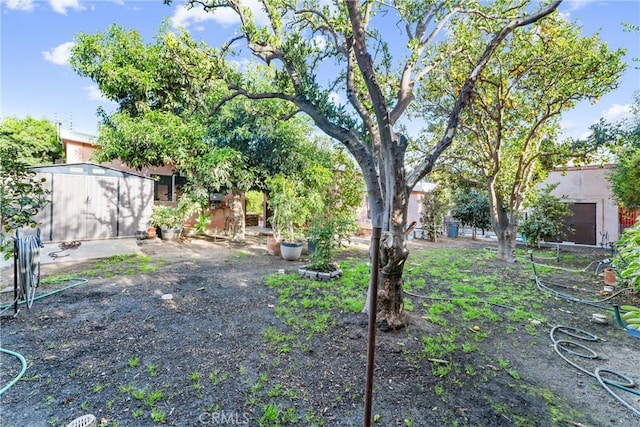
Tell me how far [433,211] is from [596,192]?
6752mm

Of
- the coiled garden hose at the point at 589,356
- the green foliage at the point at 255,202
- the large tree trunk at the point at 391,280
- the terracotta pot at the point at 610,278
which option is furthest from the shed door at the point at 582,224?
the green foliage at the point at 255,202

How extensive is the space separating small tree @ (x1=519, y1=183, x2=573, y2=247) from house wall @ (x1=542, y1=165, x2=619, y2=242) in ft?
4.34

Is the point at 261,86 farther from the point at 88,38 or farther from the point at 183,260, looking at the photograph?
the point at 183,260

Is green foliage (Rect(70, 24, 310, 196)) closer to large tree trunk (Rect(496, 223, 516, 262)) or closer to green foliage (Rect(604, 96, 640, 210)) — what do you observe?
large tree trunk (Rect(496, 223, 516, 262))

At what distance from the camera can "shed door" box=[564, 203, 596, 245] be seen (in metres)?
12.8

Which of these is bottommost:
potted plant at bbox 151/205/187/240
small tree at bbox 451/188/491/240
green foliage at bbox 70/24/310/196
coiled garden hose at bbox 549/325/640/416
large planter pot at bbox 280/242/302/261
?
coiled garden hose at bbox 549/325/640/416

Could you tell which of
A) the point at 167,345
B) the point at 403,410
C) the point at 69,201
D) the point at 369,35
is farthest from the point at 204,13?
the point at 69,201

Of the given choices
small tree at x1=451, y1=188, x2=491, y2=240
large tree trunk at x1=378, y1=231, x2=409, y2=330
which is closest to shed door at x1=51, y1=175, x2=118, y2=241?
large tree trunk at x1=378, y1=231, x2=409, y2=330

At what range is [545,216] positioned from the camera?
1155 centimetres

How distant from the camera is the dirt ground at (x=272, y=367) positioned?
221cm

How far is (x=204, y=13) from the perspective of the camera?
424cm

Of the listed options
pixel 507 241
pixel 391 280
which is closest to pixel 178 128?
pixel 391 280

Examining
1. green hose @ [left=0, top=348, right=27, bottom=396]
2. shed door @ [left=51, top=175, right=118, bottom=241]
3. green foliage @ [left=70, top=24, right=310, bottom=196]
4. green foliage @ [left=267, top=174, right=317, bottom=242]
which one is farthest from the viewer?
green foliage @ [left=70, top=24, right=310, bottom=196]

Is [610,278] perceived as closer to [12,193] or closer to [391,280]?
→ [391,280]
